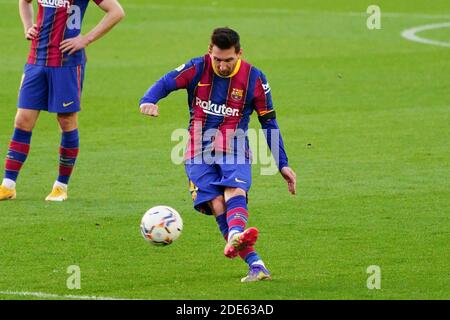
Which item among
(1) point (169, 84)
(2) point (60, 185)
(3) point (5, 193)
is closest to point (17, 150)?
(3) point (5, 193)

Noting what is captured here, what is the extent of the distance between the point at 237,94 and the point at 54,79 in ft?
10.1

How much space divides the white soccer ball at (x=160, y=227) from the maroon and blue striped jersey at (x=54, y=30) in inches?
127

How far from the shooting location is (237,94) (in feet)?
29.3

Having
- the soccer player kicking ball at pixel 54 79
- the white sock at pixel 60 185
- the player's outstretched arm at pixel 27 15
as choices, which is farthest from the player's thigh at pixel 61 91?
the white sock at pixel 60 185

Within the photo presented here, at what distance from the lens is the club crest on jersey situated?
8914 mm

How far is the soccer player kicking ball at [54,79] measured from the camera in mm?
11500

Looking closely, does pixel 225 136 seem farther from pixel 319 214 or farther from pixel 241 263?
pixel 319 214

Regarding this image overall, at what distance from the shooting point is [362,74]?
2031 centimetres

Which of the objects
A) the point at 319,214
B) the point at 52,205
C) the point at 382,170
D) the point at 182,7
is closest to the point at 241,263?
the point at 319,214

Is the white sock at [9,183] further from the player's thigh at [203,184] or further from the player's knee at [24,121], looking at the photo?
the player's thigh at [203,184]

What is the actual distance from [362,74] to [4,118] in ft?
21.3

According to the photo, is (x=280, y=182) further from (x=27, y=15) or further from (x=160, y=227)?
(x=160, y=227)

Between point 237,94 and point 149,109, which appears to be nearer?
point 149,109

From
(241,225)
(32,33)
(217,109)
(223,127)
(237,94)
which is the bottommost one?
(241,225)
